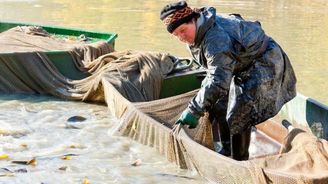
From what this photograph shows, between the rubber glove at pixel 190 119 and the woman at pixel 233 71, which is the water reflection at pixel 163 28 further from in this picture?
the rubber glove at pixel 190 119

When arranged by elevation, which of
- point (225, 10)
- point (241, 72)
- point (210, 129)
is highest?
point (241, 72)

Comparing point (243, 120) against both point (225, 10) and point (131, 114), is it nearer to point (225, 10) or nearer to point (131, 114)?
point (131, 114)

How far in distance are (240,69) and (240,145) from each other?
685mm

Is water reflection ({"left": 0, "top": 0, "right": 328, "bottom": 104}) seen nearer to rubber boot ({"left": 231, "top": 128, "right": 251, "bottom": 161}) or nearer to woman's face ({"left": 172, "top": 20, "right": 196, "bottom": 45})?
rubber boot ({"left": 231, "top": 128, "right": 251, "bottom": 161})

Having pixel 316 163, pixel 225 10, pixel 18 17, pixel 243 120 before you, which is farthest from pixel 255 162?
pixel 225 10

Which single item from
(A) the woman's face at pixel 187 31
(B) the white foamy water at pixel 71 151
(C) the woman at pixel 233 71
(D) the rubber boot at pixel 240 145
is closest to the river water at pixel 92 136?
(B) the white foamy water at pixel 71 151

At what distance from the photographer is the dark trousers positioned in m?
5.30

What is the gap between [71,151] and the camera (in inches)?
237

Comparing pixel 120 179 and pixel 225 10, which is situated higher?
pixel 120 179

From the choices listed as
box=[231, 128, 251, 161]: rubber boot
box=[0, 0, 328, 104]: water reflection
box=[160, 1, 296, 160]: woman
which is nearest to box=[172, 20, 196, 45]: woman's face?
box=[160, 1, 296, 160]: woman

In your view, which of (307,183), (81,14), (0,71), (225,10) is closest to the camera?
(307,183)

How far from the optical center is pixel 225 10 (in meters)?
21.5

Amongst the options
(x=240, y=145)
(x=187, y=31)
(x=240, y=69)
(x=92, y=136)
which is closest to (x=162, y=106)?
(x=92, y=136)

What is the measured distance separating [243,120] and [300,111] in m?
1.22
